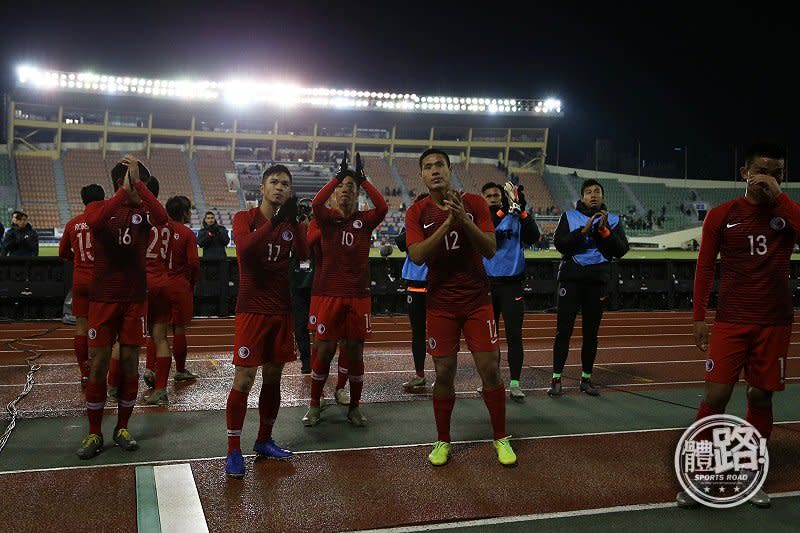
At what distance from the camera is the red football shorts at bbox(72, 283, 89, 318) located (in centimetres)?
655

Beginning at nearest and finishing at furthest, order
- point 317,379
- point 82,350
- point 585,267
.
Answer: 1. point 317,379
2. point 585,267
3. point 82,350

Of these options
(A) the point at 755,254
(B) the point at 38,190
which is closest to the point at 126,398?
(A) the point at 755,254

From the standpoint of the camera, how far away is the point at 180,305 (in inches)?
281

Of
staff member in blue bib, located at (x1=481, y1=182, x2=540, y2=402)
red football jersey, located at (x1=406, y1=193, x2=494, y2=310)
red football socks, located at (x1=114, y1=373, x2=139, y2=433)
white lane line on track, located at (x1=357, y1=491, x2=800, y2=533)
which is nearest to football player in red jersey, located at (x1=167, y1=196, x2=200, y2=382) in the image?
red football socks, located at (x1=114, y1=373, x2=139, y2=433)

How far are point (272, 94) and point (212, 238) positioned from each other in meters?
27.7

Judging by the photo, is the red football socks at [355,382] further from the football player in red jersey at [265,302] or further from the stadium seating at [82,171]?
the stadium seating at [82,171]

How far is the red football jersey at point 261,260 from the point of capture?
455cm

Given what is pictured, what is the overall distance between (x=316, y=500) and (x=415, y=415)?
2213 millimetres

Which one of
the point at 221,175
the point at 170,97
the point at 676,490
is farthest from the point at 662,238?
the point at 676,490

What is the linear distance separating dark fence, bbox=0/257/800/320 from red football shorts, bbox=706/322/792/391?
1129cm

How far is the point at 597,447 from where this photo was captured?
5.04m

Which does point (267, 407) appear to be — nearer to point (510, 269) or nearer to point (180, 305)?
point (180, 305)

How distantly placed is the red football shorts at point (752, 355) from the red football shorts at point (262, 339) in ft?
8.76

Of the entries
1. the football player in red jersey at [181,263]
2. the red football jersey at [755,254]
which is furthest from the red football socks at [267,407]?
the red football jersey at [755,254]
